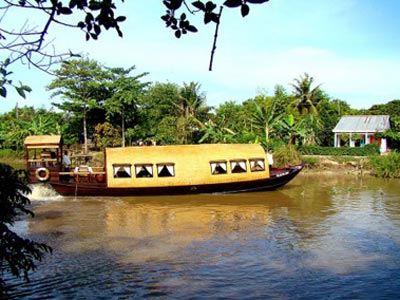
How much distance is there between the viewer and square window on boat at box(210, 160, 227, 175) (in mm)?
18031

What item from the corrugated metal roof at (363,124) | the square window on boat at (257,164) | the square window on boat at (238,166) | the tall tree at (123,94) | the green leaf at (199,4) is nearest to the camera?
the green leaf at (199,4)

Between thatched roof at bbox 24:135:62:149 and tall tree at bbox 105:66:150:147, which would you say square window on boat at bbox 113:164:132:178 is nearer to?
thatched roof at bbox 24:135:62:149

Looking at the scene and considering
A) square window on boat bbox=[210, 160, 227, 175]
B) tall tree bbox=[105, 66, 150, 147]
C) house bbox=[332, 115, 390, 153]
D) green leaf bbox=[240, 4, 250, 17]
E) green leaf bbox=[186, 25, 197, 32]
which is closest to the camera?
green leaf bbox=[240, 4, 250, 17]

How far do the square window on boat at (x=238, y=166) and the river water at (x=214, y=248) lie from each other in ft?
4.04

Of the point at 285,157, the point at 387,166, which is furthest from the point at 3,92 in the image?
the point at 387,166

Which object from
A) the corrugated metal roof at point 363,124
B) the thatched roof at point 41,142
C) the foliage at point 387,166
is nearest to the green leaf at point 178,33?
the thatched roof at point 41,142

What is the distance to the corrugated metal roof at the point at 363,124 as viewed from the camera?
36688 millimetres

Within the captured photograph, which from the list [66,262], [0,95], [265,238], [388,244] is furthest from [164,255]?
[0,95]

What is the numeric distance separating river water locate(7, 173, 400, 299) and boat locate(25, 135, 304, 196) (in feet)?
1.52

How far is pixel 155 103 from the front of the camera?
41.4m

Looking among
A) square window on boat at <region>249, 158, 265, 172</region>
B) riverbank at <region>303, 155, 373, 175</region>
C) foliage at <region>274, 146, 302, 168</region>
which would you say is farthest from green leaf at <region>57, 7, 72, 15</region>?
riverbank at <region>303, 155, 373, 175</region>

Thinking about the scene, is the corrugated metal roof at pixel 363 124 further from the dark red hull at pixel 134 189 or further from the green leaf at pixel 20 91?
the green leaf at pixel 20 91

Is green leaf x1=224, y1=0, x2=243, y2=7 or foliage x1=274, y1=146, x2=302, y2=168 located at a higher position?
green leaf x1=224, y1=0, x2=243, y2=7

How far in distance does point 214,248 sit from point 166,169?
754 cm
